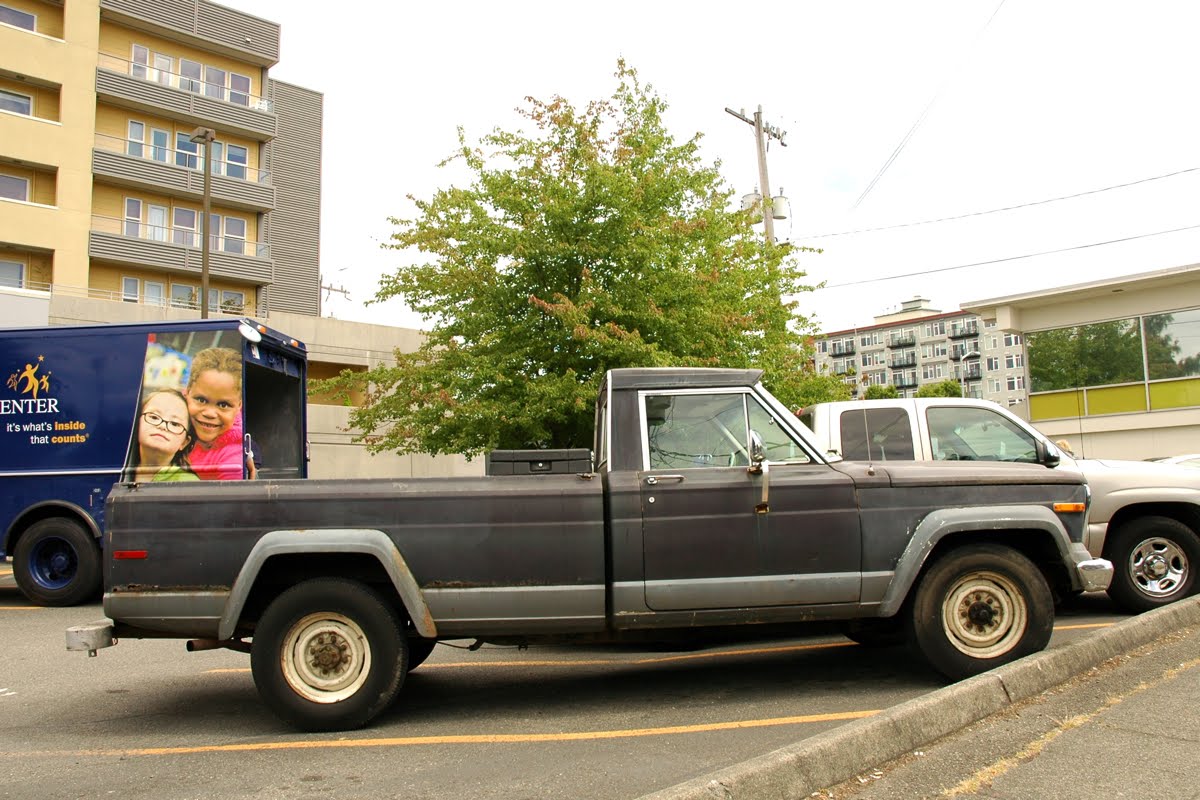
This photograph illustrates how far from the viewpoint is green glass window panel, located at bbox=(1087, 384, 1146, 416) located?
24484 mm

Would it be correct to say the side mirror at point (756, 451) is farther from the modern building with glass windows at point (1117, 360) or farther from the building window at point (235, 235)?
the building window at point (235, 235)

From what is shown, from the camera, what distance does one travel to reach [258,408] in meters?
12.5

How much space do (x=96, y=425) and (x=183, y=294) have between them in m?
26.7

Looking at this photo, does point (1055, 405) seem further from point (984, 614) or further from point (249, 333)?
point (249, 333)

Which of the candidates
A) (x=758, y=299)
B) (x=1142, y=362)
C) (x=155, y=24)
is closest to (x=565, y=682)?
(x=758, y=299)

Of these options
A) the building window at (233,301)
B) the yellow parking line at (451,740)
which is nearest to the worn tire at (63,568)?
the yellow parking line at (451,740)

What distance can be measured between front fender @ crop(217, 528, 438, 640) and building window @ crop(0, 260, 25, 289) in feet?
97.1

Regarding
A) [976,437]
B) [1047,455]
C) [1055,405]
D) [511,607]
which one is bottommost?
[511,607]

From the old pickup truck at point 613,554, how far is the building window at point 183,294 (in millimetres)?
32081

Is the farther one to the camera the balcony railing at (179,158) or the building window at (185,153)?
the building window at (185,153)

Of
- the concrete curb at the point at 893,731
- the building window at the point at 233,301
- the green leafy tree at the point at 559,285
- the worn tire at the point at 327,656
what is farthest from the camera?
the building window at the point at 233,301

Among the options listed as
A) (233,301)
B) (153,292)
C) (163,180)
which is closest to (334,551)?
(153,292)

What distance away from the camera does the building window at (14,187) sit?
3020 cm

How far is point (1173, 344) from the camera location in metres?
24.1
